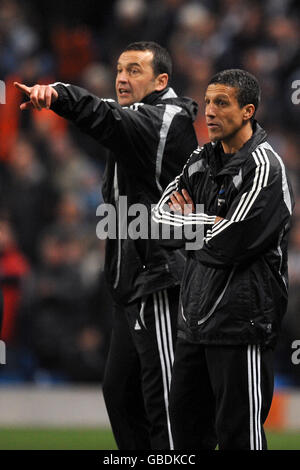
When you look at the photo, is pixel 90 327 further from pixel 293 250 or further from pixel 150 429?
pixel 150 429

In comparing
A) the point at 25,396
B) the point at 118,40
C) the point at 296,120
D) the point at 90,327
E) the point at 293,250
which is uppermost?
the point at 118,40

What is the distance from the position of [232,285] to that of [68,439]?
3958 mm

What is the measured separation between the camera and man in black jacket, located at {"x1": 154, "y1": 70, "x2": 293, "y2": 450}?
14.4 feet

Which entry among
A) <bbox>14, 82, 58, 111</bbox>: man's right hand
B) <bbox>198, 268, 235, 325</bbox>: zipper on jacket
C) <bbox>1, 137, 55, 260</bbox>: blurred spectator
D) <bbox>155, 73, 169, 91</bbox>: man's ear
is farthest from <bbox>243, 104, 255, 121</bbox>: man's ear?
<bbox>1, 137, 55, 260</bbox>: blurred spectator

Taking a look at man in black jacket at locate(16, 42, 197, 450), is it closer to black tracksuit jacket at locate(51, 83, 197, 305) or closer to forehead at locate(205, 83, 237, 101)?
black tracksuit jacket at locate(51, 83, 197, 305)

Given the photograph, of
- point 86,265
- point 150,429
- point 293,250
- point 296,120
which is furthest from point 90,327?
point 150,429

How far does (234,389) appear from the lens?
14.4 ft

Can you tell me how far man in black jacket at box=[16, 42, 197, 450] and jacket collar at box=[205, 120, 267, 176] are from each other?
60 cm

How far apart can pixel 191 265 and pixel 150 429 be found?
111 centimetres

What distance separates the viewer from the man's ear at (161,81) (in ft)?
18.2

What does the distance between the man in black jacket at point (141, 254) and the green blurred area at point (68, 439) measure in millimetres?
1968

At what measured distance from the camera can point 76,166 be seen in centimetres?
1038

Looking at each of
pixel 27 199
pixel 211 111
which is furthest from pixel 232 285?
pixel 27 199
